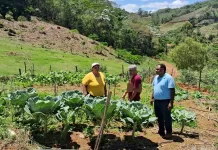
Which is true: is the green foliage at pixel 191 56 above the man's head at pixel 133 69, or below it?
above

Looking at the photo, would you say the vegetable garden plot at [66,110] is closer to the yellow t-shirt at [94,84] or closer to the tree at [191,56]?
the yellow t-shirt at [94,84]

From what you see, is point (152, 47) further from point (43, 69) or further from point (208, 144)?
point (208, 144)

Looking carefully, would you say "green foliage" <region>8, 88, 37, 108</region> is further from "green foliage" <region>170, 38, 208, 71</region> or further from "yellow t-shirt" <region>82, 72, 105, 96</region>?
"green foliage" <region>170, 38, 208, 71</region>

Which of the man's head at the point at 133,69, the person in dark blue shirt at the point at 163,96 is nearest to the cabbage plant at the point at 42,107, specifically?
the man's head at the point at 133,69

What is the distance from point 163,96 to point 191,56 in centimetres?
2143

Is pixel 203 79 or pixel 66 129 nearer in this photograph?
pixel 66 129

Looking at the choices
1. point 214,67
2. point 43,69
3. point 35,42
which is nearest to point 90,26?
point 35,42

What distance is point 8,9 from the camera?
4953 centimetres

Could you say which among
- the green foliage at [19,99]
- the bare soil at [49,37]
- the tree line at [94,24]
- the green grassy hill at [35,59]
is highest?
the tree line at [94,24]

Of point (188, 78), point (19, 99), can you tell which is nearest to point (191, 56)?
point (188, 78)

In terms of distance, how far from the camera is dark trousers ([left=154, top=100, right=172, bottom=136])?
6.80m

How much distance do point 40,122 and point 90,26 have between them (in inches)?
1934

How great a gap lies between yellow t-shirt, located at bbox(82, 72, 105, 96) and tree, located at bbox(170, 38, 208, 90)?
1946 cm

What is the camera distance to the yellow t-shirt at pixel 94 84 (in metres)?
7.10
